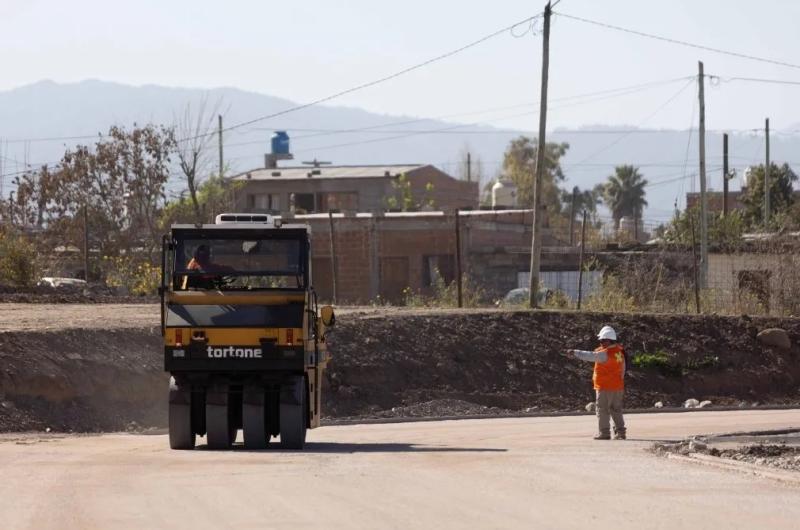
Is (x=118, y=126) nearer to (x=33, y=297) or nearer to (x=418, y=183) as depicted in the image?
(x=33, y=297)

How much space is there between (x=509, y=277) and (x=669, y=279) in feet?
41.0

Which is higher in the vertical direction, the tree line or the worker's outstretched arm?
the tree line

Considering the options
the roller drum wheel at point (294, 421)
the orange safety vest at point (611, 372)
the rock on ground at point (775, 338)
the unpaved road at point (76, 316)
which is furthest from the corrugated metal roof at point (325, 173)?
the roller drum wheel at point (294, 421)

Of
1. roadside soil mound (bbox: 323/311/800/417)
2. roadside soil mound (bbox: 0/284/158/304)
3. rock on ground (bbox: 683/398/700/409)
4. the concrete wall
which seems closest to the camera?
roadside soil mound (bbox: 323/311/800/417)

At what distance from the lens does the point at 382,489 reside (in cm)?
1484

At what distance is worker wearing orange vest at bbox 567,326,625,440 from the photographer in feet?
74.6

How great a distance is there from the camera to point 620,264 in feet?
147

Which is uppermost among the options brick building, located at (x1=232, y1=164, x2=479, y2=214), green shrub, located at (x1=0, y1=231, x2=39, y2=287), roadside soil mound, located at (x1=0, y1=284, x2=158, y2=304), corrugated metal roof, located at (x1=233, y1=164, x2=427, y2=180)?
corrugated metal roof, located at (x1=233, y1=164, x2=427, y2=180)

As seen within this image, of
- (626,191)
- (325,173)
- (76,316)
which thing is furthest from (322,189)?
(626,191)

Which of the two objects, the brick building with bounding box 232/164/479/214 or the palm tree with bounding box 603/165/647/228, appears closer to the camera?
the brick building with bounding box 232/164/479/214

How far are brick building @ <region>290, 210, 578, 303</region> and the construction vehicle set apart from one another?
33.8 meters

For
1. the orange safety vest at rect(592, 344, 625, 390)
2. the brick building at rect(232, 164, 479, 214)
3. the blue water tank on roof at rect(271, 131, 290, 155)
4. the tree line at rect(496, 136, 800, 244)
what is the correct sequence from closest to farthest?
1. the orange safety vest at rect(592, 344, 625, 390)
2. the tree line at rect(496, 136, 800, 244)
3. the brick building at rect(232, 164, 479, 214)
4. the blue water tank on roof at rect(271, 131, 290, 155)

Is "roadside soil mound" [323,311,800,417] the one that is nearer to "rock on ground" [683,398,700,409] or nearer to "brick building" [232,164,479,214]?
"rock on ground" [683,398,700,409]

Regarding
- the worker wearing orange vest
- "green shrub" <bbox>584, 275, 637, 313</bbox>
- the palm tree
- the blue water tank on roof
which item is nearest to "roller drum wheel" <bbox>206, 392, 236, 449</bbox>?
the worker wearing orange vest
